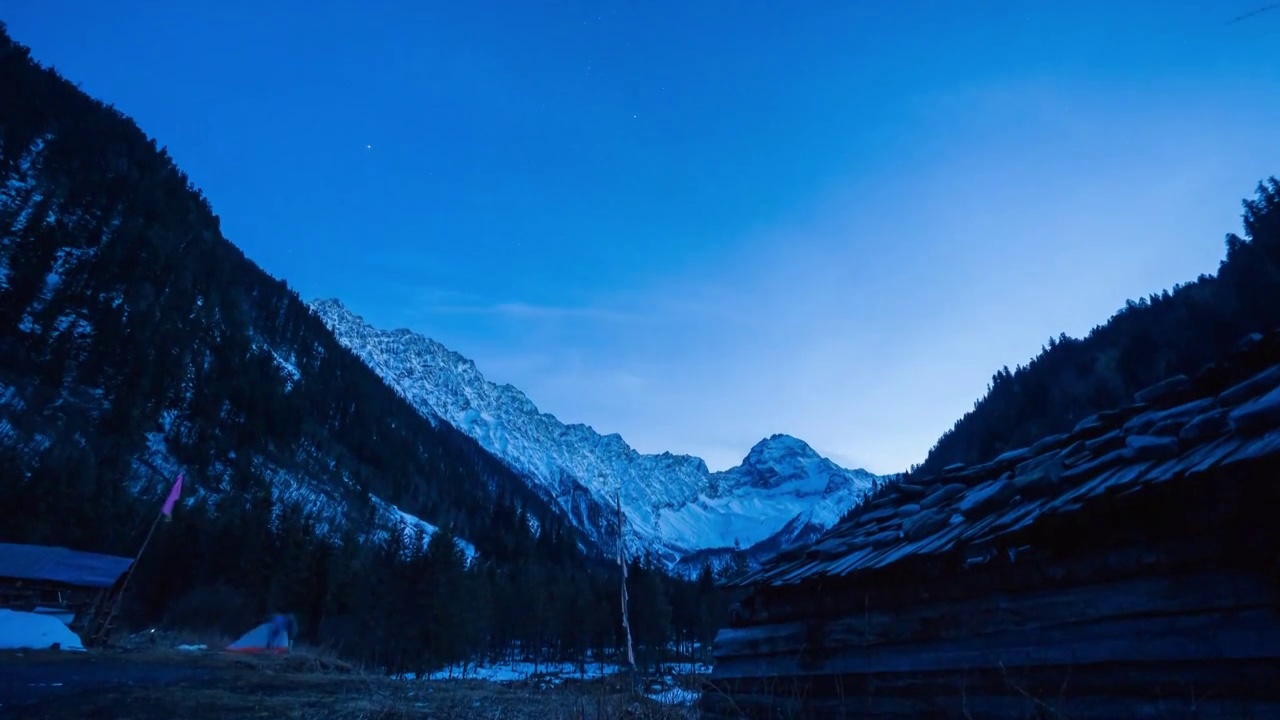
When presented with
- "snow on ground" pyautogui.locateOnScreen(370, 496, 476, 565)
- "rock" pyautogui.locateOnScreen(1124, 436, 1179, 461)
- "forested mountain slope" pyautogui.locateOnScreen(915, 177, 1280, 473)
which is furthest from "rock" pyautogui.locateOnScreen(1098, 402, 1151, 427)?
"snow on ground" pyautogui.locateOnScreen(370, 496, 476, 565)

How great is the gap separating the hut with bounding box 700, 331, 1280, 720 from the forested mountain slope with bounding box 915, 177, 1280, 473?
66.5 metres

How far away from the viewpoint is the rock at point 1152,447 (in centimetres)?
441

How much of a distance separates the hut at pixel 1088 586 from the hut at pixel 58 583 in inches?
1646

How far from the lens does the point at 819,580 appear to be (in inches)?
285

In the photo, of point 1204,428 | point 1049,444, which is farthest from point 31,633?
point 1204,428

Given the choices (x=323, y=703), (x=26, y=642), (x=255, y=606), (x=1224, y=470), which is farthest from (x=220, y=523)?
(x=1224, y=470)

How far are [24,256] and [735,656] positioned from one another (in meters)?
133

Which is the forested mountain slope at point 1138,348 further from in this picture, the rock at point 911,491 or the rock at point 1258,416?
the rock at point 1258,416

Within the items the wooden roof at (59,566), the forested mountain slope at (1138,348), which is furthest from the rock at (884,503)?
the forested mountain slope at (1138,348)

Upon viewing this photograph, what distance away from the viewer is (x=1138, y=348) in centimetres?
8788

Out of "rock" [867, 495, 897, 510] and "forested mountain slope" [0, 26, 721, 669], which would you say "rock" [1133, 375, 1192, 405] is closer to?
"rock" [867, 495, 897, 510]

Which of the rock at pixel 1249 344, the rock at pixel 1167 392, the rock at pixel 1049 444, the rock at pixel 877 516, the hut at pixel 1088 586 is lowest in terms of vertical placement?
the hut at pixel 1088 586

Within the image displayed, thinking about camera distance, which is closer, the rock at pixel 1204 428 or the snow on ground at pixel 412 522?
the rock at pixel 1204 428

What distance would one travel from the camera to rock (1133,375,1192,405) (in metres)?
6.04
